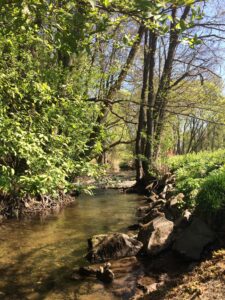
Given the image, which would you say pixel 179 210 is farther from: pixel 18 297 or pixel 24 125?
pixel 24 125

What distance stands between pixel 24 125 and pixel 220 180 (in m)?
4.93

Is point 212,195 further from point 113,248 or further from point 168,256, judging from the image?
point 113,248

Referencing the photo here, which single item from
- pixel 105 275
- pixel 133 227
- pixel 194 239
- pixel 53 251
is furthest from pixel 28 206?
pixel 194 239

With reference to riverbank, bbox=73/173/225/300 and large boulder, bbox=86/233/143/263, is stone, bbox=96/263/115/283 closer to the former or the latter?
riverbank, bbox=73/173/225/300

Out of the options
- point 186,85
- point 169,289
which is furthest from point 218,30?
point 169,289

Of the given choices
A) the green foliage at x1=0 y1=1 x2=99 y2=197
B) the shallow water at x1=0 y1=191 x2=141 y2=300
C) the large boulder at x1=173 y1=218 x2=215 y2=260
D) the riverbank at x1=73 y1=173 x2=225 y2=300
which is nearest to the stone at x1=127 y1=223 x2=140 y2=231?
the shallow water at x1=0 y1=191 x2=141 y2=300

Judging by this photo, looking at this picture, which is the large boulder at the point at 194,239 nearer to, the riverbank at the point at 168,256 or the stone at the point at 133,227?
the riverbank at the point at 168,256

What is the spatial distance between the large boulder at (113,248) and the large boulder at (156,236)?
10.7 inches

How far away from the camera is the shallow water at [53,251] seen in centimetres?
691

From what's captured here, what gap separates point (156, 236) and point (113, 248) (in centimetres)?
105

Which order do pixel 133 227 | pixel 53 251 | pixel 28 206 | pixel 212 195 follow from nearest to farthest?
pixel 212 195 < pixel 53 251 < pixel 133 227 < pixel 28 206

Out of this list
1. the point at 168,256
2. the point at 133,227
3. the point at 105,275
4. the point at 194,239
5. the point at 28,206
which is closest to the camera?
the point at 105,275

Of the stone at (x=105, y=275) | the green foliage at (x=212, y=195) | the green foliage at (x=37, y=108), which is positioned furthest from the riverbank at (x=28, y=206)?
the green foliage at (x=212, y=195)

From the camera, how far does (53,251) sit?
9.30 m
